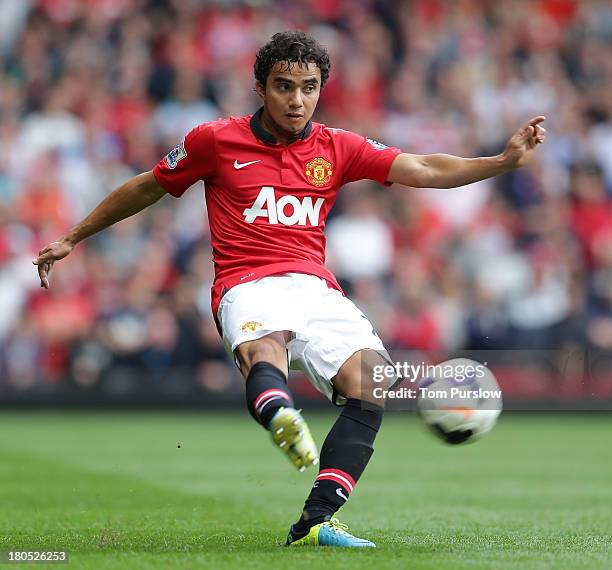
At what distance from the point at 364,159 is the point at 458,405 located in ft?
4.45

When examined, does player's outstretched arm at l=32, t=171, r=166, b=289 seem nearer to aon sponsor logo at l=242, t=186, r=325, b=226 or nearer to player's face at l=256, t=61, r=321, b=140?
aon sponsor logo at l=242, t=186, r=325, b=226

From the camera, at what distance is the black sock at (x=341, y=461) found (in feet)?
20.4

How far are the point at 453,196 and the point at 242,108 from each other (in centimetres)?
304

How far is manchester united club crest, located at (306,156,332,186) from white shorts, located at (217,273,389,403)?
0.52 metres

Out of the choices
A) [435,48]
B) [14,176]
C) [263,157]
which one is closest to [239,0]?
[435,48]

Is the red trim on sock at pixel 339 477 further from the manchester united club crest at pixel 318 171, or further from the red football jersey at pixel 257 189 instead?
the manchester united club crest at pixel 318 171

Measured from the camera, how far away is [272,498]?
8875 mm

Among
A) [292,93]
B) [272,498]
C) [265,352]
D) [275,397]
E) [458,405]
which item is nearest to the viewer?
[275,397]

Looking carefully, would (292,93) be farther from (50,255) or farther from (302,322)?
(50,255)

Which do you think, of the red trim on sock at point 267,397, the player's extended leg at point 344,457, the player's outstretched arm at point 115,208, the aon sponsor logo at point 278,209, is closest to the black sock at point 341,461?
the player's extended leg at point 344,457

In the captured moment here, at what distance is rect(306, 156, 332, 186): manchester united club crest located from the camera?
6707 mm

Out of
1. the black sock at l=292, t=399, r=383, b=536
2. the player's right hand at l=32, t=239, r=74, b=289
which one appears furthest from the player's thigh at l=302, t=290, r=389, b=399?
the player's right hand at l=32, t=239, r=74, b=289

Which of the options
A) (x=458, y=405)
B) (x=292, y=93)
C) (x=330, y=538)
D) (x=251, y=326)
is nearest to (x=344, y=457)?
(x=330, y=538)

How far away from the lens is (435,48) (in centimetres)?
1914
